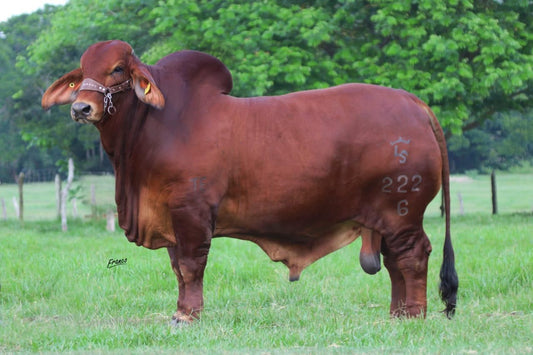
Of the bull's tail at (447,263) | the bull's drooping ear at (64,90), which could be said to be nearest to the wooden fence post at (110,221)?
the bull's drooping ear at (64,90)

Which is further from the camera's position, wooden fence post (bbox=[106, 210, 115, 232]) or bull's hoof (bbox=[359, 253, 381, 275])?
wooden fence post (bbox=[106, 210, 115, 232])

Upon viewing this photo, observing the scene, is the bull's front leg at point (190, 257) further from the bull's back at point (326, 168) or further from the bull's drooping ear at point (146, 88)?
the bull's drooping ear at point (146, 88)

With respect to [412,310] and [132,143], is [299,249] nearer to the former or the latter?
[412,310]

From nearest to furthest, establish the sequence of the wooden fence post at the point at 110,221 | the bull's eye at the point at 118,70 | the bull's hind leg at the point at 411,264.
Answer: the bull's eye at the point at 118,70 → the bull's hind leg at the point at 411,264 → the wooden fence post at the point at 110,221

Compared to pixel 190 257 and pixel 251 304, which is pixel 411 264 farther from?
pixel 251 304

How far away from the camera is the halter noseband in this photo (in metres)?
5.54

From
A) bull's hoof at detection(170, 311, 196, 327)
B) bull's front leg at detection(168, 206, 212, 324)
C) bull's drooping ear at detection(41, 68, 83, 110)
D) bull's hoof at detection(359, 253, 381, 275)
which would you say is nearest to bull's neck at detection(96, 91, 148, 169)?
bull's drooping ear at detection(41, 68, 83, 110)

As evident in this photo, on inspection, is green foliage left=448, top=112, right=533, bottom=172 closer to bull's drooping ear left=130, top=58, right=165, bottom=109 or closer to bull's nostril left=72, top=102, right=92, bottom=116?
bull's drooping ear left=130, top=58, right=165, bottom=109

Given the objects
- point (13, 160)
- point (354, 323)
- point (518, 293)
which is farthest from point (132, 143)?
point (13, 160)

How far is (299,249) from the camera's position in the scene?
19.6 feet

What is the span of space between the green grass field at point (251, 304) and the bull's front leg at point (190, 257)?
16 centimetres

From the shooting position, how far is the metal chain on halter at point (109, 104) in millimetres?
5586

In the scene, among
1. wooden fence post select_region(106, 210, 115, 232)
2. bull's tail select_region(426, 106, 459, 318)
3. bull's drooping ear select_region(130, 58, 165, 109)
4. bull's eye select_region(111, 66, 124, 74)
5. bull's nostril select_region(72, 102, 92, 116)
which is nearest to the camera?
bull's nostril select_region(72, 102, 92, 116)

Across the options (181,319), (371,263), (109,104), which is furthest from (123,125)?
(371,263)
